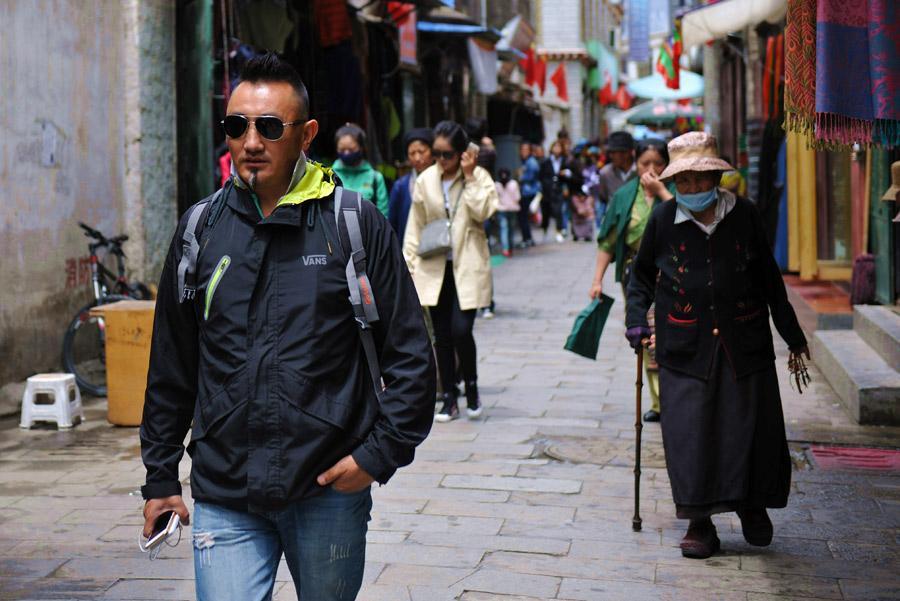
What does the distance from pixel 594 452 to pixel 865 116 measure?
2.90 meters

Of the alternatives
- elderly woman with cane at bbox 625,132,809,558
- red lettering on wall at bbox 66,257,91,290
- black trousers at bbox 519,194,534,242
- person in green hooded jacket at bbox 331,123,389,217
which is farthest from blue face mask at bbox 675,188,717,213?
black trousers at bbox 519,194,534,242

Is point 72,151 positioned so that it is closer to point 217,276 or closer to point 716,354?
point 716,354

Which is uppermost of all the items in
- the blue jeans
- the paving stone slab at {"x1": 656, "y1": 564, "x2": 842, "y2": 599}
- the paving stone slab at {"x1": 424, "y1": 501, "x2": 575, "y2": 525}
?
the blue jeans

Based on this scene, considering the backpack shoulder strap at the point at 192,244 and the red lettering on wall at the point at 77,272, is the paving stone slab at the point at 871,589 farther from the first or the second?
the red lettering on wall at the point at 77,272

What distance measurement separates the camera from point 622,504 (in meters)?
5.88

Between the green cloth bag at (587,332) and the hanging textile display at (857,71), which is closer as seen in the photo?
the hanging textile display at (857,71)

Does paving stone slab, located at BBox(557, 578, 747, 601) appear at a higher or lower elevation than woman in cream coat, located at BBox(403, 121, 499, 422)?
lower

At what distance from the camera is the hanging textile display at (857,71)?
4633mm

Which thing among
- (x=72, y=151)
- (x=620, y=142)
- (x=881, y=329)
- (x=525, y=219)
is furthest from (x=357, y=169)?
(x=525, y=219)

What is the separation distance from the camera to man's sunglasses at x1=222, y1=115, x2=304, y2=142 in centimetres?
284

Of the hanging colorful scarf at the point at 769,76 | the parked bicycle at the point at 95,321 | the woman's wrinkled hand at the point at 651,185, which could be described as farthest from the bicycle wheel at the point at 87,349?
the hanging colorful scarf at the point at 769,76

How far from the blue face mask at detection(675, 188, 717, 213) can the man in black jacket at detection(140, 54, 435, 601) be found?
2.51 meters

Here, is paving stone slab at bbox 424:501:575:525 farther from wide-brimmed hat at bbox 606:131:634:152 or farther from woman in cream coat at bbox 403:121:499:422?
wide-brimmed hat at bbox 606:131:634:152

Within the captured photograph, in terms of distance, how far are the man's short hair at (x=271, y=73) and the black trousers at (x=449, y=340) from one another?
5.05 m
